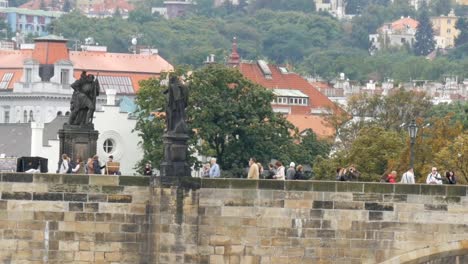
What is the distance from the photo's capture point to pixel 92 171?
56.4 metres

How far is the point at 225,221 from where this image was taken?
54.4 meters

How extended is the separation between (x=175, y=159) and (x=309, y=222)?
283 centimetres

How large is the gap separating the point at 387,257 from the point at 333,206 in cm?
141

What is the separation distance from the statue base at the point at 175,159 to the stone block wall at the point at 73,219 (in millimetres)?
564

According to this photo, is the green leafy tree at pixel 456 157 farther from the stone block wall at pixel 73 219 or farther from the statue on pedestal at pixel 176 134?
the stone block wall at pixel 73 219

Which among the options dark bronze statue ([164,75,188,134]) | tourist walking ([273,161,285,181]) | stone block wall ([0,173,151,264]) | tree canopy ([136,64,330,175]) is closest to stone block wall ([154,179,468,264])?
stone block wall ([0,173,151,264])

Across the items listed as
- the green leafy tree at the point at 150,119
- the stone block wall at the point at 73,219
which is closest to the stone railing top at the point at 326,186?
the stone block wall at the point at 73,219

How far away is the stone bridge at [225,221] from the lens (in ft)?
177

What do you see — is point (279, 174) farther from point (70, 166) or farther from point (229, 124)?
point (229, 124)

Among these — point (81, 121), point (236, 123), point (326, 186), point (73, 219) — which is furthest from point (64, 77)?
point (326, 186)

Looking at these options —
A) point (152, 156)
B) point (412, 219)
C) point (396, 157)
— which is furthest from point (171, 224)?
point (152, 156)

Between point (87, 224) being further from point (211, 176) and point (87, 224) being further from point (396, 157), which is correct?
point (396, 157)

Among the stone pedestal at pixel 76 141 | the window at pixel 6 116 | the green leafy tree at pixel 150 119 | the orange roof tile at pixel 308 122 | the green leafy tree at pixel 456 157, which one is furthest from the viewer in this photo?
the window at pixel 6 116

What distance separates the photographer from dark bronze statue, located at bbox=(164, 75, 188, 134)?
54500 millimetres
